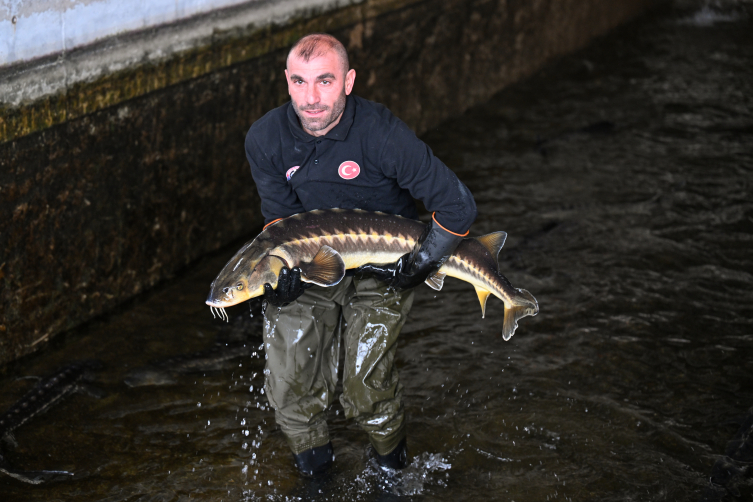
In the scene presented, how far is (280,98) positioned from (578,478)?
291cm

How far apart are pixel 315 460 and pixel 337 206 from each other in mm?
985

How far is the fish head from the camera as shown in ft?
8.23

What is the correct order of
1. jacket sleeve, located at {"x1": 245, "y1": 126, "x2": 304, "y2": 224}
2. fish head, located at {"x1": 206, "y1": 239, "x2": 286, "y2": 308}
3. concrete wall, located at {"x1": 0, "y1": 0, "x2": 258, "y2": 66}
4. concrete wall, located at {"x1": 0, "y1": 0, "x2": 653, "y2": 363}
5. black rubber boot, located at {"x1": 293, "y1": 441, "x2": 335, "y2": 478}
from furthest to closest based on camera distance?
1. concrete wall, located at {"x1": 0, "y1": 0, "x2": 653, "y2": 363}
2. concrete wall, located at {"x1": 0, "y1": 0, "x2": 258, "y2": 66}
3. black rubber boot, located at {"x1": 293, "y1": 441, "x2": 335, "y2": 478}
4. jacket sleeve, located at {"x1": 245, "y1": 126, "x2": 304, "y2": 224}
5. fish head, located at {"x1": 206, "y1": 239, "x2": 286, "y2": 308}

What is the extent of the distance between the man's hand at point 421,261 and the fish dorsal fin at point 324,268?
227mm

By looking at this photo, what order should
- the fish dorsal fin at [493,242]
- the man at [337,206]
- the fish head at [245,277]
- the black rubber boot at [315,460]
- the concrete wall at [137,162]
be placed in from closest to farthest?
the fish head at [245,277] → the man at [337,206] → the fish dorsal fin at [493,242] → the black rubber boot at [315,460] → the concrete wall at [137,162]

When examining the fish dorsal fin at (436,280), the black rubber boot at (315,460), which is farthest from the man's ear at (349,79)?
the black rubber boot at (315,460)

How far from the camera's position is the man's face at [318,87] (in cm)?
257

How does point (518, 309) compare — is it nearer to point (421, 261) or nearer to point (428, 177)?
point (421, 261)

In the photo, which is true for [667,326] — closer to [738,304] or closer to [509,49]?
[738,304]

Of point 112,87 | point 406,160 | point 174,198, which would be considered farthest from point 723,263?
point 112,87

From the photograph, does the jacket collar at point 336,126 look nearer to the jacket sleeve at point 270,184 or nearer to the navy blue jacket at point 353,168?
the navy blue jacket at point 353,168

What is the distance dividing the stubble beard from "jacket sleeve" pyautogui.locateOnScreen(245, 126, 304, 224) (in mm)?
186

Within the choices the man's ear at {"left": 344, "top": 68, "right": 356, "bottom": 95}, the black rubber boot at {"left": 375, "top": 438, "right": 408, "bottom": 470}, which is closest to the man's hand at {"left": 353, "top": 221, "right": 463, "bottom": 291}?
the man's ear at {"left": 344, "top": 68, "right": 356, "bottom": 95}

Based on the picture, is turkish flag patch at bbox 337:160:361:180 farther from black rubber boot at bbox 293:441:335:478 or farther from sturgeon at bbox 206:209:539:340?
black rubber boot at bbox 293:441:335:478
